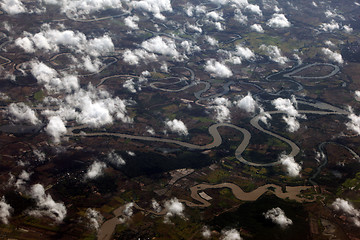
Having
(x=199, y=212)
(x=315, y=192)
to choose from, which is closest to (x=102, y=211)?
(x=199, y=212)

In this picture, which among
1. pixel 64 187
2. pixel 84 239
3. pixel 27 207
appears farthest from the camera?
pixel 64 187

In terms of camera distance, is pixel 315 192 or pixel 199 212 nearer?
pixel 199 212

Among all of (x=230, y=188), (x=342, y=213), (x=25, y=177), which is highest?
(x=342, y=213)

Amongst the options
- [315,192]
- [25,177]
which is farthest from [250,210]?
[25,177]

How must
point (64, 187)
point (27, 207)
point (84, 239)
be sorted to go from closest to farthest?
point (84, 239) < point (27, 207) < point (64, 187)

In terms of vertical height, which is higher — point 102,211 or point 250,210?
point 250,210

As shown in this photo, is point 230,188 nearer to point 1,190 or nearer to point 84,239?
point 84,239

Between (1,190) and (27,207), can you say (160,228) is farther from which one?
(1,190)

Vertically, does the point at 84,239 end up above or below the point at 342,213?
below

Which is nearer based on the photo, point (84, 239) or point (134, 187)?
point (84, 239)
